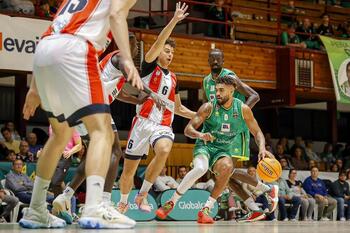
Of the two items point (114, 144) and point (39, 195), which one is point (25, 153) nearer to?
point (114, 144)

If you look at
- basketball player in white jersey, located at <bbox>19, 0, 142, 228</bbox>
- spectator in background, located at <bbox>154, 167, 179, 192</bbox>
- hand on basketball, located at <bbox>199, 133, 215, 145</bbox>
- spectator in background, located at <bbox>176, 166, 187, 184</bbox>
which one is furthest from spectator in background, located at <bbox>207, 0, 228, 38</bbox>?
basketball player in white jersey, located at <bbox>19, 0, 142, 228</bbox>

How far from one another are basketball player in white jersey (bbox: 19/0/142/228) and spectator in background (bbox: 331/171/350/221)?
13803mm

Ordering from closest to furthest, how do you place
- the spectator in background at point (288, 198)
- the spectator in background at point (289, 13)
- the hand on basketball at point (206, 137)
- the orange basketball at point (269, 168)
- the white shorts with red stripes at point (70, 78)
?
the white shorts with red stripes at point (70, 78)
the hand on basketball at point (206, 137)
the orange basketball at point (269, 168)
the spectator in background at point (288, 198)
the spectator in background at point (289, 13)

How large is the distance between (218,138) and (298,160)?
1048 cm

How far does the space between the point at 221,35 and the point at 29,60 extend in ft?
18.3

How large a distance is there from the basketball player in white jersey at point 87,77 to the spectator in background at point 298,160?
14.3 meters

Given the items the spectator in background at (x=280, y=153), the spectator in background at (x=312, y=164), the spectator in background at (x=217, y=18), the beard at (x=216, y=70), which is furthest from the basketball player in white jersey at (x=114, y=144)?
the spectator in background at (x=312, y=164)

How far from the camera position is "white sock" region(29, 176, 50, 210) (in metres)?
6.23

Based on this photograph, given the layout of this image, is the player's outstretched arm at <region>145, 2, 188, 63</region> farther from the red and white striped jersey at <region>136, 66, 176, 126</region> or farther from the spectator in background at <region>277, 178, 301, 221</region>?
the spectator in background at <region>277, 178, 301, 221</region>

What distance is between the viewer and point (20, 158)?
1435 cm

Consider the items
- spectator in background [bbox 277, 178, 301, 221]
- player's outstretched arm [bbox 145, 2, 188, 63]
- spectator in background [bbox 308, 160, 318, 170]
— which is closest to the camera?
player's outstretched arm [bbox 145, 2, 188, 63]

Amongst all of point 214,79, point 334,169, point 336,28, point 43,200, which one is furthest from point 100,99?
point 336,28

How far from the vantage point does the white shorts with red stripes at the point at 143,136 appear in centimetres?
973

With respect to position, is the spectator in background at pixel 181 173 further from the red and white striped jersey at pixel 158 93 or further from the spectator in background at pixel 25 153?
the red and white striped jersey at pixel 158 93
